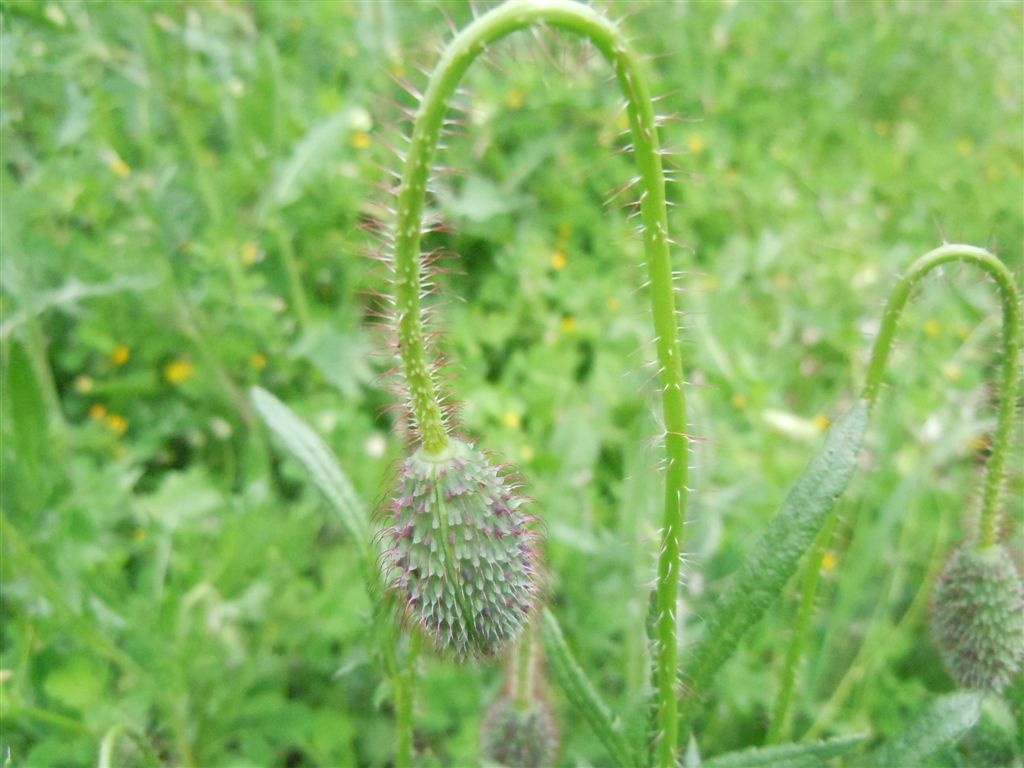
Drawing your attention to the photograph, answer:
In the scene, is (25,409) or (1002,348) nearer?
(1002,348)

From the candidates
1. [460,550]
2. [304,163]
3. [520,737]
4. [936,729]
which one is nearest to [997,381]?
[936,729]

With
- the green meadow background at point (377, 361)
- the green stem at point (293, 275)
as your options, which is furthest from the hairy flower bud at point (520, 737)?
the green stem at point (293, 275)

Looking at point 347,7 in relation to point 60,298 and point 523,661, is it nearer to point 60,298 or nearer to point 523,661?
point 60,298

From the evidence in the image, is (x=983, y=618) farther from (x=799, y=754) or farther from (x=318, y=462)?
(x=318, y=462)

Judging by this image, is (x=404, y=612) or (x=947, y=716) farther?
(x=947, y=716)

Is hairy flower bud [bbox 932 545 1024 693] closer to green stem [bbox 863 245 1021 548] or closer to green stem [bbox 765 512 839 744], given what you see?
green stem [bbox 863 245 1021 548]

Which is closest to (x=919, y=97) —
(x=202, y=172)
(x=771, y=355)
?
(x=771, y=355)
